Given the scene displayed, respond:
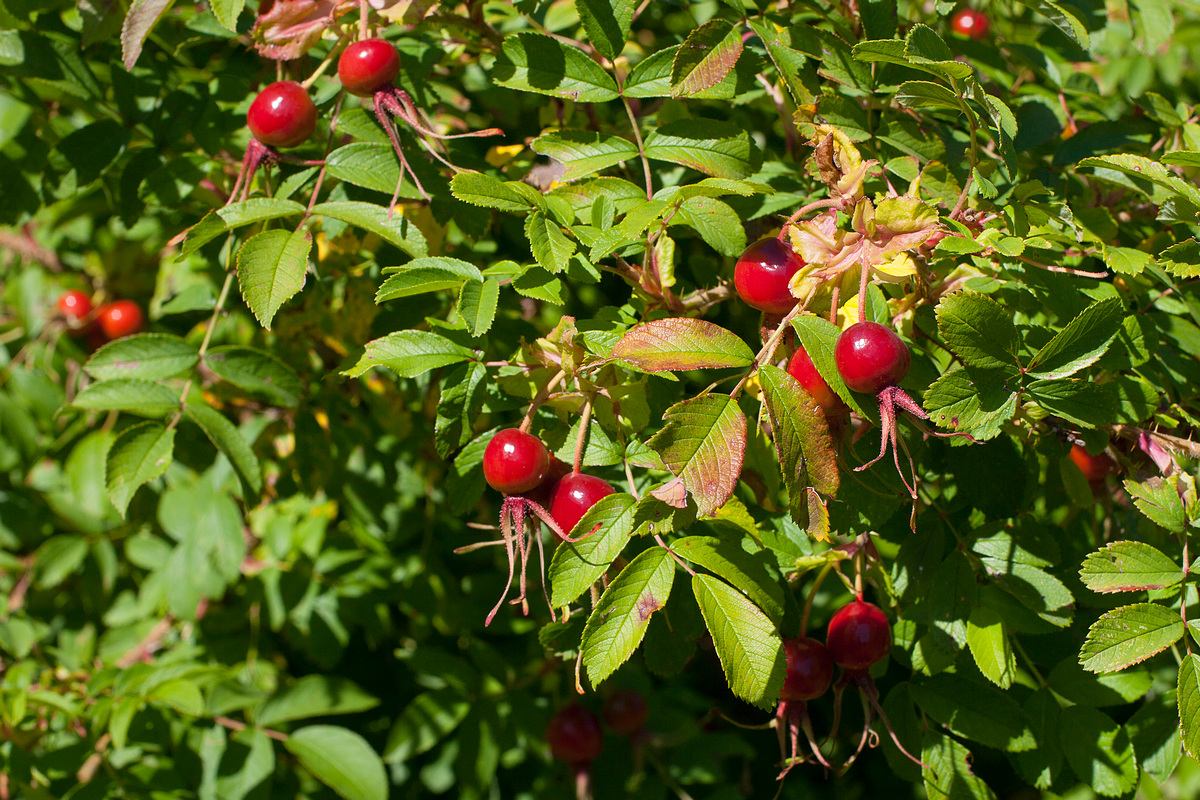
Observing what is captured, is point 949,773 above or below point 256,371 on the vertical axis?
below

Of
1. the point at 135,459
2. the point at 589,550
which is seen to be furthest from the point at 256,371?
the point at 589,550

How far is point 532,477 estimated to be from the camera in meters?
1.07

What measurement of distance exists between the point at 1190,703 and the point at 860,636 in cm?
40

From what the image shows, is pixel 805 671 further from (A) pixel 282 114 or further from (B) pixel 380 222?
(A) pixel 282 114

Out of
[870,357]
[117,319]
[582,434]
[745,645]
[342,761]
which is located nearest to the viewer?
[870,357]

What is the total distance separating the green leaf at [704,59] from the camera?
1193 mm

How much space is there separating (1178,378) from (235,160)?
175 centimetres

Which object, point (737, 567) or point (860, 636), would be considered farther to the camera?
point (860, 636)

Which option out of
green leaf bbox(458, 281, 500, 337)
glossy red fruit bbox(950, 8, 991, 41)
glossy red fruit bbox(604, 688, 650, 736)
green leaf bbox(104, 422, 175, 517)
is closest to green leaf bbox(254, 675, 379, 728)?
glossy red fruit bbox(604, 688, 650, 736)

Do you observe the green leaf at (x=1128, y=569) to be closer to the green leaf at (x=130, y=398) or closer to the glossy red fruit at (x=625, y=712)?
the glossy red fruit at (x=625, y=712)

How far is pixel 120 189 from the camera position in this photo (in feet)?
5.30

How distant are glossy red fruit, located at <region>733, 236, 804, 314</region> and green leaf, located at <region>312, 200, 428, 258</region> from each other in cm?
51

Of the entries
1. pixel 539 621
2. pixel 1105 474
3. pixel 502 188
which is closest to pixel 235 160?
pixel 502 188

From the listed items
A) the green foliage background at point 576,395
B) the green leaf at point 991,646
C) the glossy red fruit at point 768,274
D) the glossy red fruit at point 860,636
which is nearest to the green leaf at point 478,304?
the green foliage background at point 576,395
